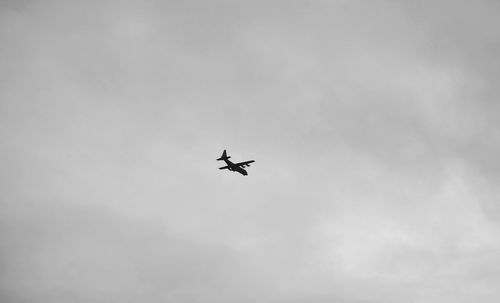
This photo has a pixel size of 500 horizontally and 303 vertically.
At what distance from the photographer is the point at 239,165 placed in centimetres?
10506
